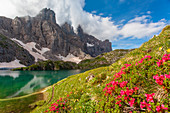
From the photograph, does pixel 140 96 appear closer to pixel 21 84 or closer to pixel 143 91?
pixel 143 91

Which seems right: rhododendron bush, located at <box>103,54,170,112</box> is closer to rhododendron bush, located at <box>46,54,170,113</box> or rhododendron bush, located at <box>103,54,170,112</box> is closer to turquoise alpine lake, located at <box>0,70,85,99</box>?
rhododendron bush, located at <box>46,54,170,113</box>

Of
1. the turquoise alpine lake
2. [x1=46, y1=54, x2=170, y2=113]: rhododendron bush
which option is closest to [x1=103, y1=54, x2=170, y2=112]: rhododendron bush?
[x1=46, y1=54, x2=170, y2=113]: rhododendron bush

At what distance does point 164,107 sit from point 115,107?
10.4 ft

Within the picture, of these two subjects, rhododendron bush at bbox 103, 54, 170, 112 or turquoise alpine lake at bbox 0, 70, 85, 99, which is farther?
turquoise alpine lake at bbox 0, 70, 85, 99

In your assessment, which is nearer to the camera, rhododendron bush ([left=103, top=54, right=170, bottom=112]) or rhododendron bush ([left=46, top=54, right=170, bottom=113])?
rhododendron bush ([left=103, top=54, right=170, bottom=112])

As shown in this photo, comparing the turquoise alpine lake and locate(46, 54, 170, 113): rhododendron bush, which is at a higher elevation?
locate(46, 54, 170, 113): rhododendron bush

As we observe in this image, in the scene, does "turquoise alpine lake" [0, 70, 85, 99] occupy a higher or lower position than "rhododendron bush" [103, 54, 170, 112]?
→ lower

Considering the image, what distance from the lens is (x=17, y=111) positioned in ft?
70.0

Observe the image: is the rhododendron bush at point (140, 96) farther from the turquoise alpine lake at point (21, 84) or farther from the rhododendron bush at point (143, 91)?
the turquoise alpine lake at point (21, 84)

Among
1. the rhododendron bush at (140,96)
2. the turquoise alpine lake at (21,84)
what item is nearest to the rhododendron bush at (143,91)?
the rhododendron bush at (140,96)

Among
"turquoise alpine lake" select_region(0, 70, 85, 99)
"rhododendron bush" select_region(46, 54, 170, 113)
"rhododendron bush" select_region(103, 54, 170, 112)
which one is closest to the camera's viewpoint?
"rhododendron bush" select_region(103, 54, 170, 112)

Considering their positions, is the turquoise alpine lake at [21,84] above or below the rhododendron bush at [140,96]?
below

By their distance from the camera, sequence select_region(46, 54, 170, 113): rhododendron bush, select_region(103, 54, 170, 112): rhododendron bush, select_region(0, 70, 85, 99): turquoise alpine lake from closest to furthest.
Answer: select_region(103, 54, 170, 112): rhododendron bush → select_region(46, 54, 170, 113): rhododendron bush → select_region(0, 70, 85, 99): turquoise alpine lake

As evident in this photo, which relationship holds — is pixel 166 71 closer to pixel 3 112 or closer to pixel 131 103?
pixel 131 103
